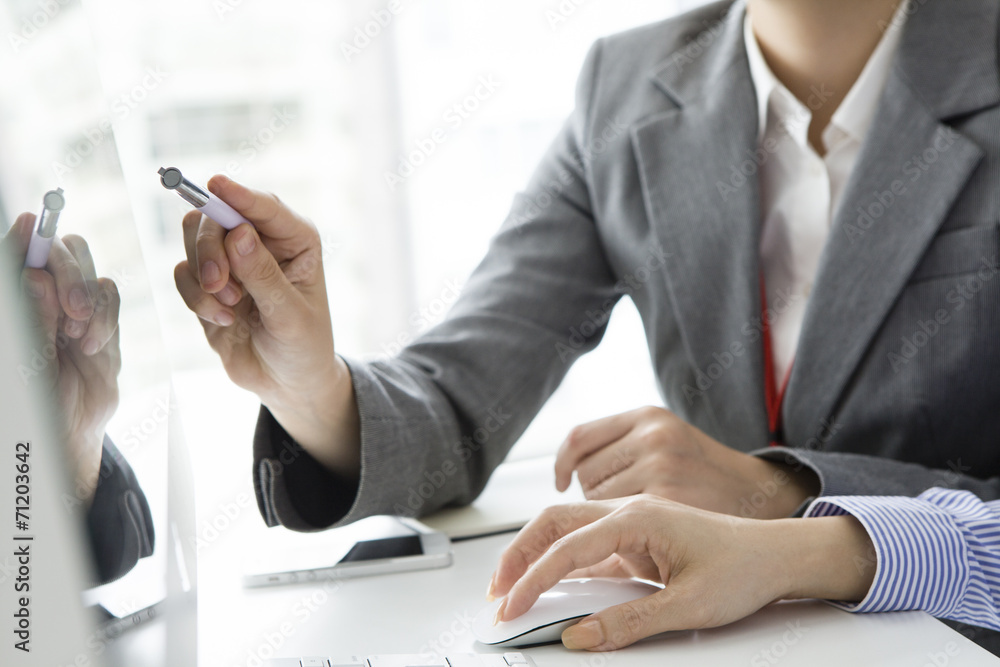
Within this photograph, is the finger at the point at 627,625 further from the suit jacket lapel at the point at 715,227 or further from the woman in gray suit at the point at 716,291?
the suit jacket lapel at the point at 715,227

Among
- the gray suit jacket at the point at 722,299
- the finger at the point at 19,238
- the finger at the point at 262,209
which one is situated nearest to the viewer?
the finger at the point at 19,238

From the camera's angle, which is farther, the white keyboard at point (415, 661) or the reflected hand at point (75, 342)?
the white keyboard at point (415, 661)

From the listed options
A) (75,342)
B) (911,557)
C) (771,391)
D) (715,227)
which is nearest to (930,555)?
(911,557)

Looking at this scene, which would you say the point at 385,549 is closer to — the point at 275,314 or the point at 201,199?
the point at 275,314

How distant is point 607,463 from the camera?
73 cm

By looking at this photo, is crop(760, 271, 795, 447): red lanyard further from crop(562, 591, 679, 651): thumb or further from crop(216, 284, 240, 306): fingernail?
crop(216, 284, 240, 306): fingernail

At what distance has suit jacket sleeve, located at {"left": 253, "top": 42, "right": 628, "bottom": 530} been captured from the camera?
2.48 ft

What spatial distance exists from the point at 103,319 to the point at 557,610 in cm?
33

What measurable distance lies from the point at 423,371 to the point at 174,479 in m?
0.38

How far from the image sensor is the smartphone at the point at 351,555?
68cm

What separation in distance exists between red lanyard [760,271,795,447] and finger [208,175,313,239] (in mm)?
532

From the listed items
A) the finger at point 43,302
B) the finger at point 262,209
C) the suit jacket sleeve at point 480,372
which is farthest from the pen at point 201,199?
the suit jacket sleeve at point 480,372

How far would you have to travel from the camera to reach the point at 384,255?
6.64 feet

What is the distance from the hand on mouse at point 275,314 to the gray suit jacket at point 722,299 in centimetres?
3
